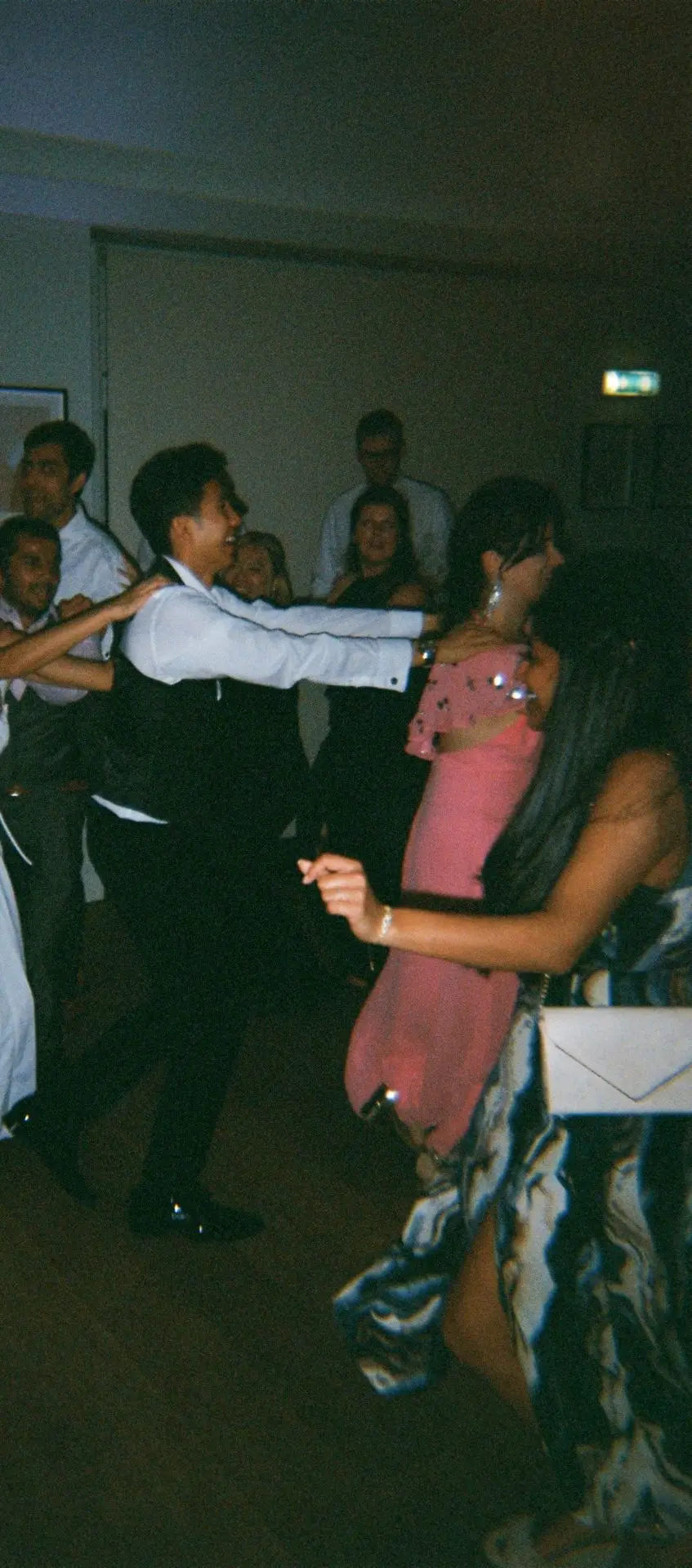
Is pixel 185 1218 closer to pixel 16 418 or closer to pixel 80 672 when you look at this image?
pixel 80 672

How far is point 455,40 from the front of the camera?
3.63 m

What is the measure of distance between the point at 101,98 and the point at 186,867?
265 cm

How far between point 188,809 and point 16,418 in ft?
8.65

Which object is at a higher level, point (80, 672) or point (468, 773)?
point (80, 672)

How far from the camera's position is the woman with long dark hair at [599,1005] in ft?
5.37

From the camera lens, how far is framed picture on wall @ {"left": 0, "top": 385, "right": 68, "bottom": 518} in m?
4.66

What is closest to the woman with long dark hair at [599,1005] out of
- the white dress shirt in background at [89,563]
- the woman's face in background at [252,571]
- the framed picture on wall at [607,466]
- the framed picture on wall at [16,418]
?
the white dress shirt in background at [89,563]

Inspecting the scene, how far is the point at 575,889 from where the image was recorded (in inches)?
64.1

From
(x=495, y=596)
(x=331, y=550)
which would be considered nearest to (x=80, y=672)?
(x=495, y=596)

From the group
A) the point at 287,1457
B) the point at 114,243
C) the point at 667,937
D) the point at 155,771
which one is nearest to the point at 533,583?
the point at 155,771

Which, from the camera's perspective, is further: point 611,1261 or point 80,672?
point 80,672

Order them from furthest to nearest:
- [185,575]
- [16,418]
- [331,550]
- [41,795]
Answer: [331,550] → [16,418] → [41,795] → [185,575]

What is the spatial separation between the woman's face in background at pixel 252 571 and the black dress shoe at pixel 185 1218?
2131 millimetres

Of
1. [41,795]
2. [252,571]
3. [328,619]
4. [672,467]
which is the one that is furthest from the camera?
[672,467]
